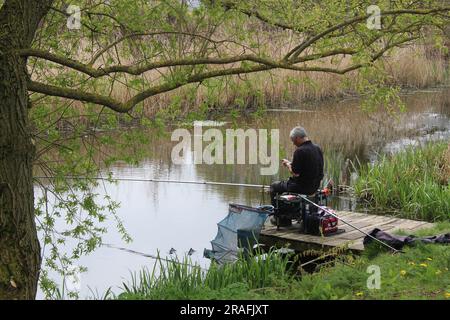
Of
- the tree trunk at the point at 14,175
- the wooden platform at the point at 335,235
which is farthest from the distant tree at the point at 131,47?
the wooden platform at the point at 335,235

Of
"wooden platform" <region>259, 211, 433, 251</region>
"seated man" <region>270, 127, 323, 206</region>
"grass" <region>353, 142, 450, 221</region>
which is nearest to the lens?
"wooden platform" <region>259, 211, 433, 251</region>

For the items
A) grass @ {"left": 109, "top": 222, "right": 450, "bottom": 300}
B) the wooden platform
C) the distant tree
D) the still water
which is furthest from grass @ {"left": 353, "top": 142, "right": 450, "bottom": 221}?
the distant tree

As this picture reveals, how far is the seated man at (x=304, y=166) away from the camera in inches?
341

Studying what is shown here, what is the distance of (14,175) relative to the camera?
4840 millimetres

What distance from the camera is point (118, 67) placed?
514 cm

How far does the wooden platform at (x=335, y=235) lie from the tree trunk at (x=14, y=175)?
3892 mm

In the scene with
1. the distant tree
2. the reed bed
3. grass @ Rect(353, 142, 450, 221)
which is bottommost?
the reed bed

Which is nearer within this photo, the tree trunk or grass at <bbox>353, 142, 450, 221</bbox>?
the tree trunk

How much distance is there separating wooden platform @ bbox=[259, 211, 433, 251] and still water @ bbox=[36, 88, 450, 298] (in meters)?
0.91

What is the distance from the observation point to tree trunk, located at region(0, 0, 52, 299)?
475 cm

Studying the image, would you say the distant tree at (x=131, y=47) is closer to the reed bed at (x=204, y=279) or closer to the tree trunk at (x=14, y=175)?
the tree trunk at (x=14, y=175)

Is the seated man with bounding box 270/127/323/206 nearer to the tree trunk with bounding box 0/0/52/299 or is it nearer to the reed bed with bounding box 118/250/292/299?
the reed bed with bounding box 118/250/292/299
